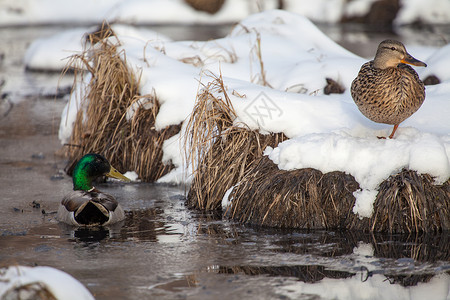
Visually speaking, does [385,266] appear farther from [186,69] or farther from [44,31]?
[44,31]

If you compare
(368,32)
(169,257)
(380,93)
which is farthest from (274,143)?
(368,32)

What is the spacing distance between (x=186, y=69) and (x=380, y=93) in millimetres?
3002

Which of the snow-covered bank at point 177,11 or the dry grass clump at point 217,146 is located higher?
the snow-covered bank at point 177,11

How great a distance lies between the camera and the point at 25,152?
8.77 meters

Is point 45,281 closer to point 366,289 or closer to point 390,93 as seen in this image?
point 366,289

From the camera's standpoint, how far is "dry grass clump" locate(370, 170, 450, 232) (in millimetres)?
5496

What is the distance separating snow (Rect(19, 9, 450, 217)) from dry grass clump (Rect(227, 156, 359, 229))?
86 millimetres

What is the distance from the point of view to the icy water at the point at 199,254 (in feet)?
14.6

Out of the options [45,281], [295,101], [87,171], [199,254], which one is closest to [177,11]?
[295,101]

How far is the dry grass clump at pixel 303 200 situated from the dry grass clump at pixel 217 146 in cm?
45

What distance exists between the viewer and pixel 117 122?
25.7 feet

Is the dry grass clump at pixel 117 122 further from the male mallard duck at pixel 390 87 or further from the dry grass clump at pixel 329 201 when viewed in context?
the male mallard duck at pixel 390 87

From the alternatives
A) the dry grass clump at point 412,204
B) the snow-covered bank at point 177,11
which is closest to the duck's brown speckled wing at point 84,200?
the dry grass clump at point 412,204

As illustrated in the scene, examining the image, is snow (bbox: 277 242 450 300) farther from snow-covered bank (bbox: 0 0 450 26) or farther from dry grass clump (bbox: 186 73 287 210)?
snow-covered bank (bbox: 0 0 450 26)
